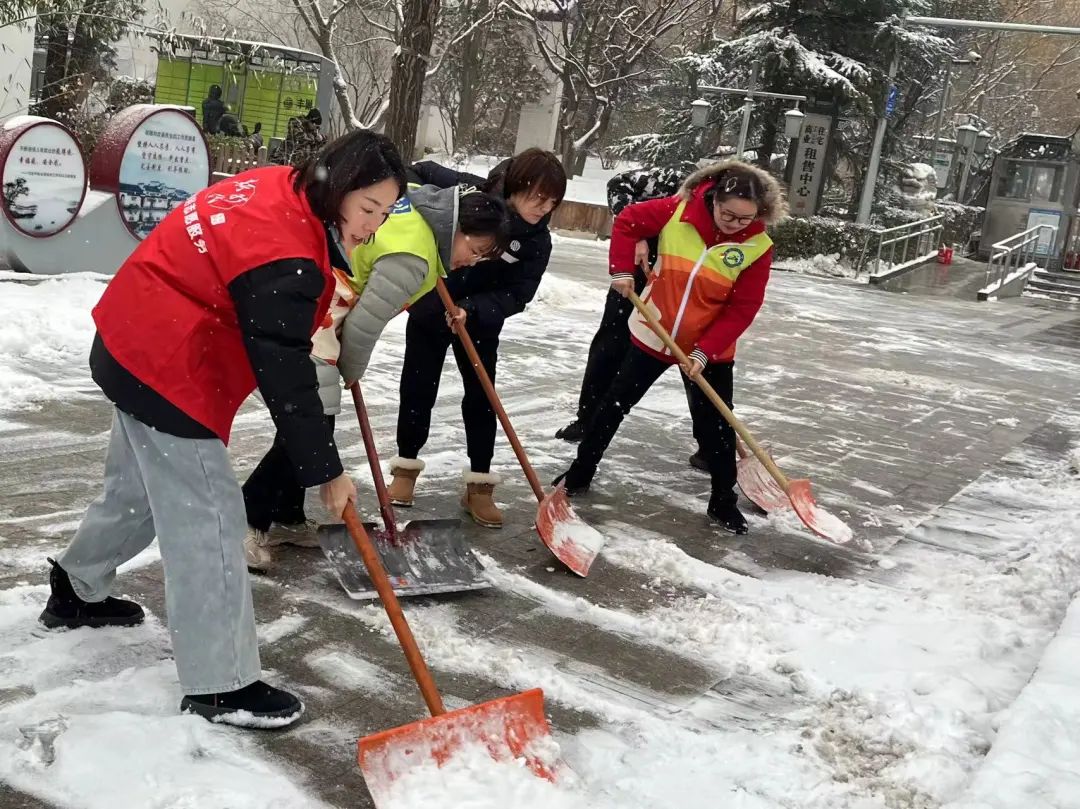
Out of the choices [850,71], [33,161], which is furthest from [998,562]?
[850,71]

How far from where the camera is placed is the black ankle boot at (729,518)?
5301 mm

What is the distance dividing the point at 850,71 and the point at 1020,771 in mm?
22318

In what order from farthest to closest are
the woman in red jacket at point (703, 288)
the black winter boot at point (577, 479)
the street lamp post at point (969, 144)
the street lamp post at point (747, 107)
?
1. the street lamp post at point (969, 144)
2. the street lamp post at point (747, 107)
3. the black winter boot at point (577, 479)
4. the woman in red jacket at point (703, 288)

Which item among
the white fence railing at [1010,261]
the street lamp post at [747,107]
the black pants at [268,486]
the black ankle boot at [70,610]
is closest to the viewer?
the black ankle boot at [70,610]

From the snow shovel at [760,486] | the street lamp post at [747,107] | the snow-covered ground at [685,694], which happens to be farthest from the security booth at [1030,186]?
the snow-covered ground at [685,694]

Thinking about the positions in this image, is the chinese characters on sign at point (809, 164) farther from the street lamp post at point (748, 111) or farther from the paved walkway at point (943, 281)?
the paved walkway at point (943, 281)

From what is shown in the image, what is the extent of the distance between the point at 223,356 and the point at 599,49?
2932 cm

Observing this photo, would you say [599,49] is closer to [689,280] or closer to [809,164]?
[809,164]

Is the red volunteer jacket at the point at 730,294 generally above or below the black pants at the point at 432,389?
above

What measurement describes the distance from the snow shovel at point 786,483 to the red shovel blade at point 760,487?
7.3 inches

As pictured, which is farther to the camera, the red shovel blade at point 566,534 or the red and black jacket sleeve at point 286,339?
the red shovel blade at point 566,534

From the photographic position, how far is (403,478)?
15.9 feet

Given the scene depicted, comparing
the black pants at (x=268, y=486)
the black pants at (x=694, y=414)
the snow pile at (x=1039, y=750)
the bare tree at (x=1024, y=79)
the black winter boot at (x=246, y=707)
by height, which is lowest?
the black winter boot at (x=246, y=707)

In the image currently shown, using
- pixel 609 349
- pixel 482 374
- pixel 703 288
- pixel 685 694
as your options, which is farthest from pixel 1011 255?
pixel 685 694
